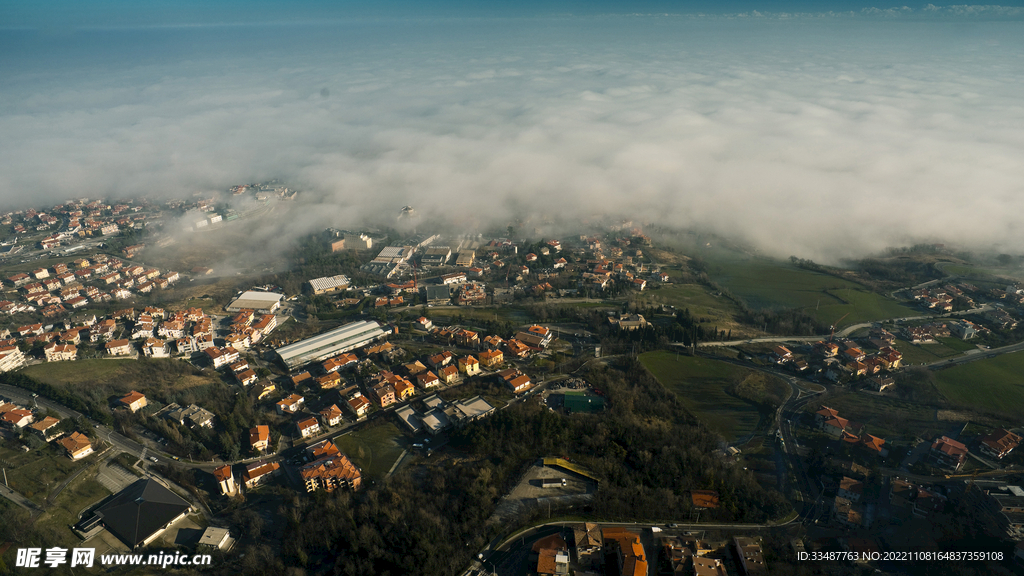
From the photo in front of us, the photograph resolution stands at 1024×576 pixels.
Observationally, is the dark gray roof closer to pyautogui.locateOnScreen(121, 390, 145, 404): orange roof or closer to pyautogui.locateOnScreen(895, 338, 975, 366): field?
pyautogui.locateOnScreen(121, 390, 145, 404): orange roof

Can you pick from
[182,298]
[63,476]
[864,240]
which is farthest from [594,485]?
[864,240]

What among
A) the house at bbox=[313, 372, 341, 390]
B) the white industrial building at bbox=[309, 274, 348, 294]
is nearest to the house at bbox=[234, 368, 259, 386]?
the house at bbox=[313, 372, 341, 390]

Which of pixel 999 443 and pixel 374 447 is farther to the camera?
pixel 374 447

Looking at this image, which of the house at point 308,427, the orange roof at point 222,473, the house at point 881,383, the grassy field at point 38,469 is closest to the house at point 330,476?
the orange roof at point 222,473

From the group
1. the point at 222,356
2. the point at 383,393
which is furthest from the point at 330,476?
the point at 222,356

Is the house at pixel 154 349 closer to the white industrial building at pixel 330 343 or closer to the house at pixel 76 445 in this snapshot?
the white industrial building at pixel 330 343

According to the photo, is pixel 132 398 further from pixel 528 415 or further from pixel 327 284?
pixel 528 415
